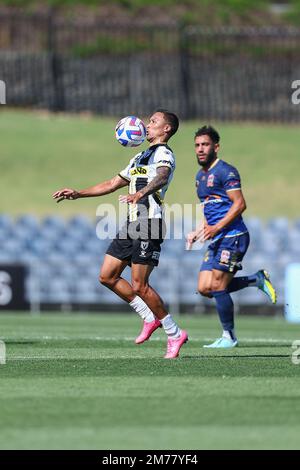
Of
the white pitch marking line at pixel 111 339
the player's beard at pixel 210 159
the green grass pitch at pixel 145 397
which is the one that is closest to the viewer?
the green grass pitch at pixel 145 397

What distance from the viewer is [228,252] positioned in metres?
13.1

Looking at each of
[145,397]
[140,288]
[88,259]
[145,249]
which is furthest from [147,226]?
[88,259]

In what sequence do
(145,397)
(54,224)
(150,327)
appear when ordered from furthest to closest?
(54,224)
(150,327)
(145,397)

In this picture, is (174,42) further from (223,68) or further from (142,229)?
(142,229)

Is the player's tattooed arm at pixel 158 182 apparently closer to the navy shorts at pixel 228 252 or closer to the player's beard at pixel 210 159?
the player's beard at pixel 210 159

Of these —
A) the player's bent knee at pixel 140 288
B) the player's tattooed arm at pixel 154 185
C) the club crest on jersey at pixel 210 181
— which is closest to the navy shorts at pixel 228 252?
the club crest on jersey at pixel 210 181

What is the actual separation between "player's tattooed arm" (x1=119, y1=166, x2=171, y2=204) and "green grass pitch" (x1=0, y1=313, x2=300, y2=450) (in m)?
1.37

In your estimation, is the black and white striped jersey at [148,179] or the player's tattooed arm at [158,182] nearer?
the player's tattooed arm at [158,182]

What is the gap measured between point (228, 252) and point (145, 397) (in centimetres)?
491

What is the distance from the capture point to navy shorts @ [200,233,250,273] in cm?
1313

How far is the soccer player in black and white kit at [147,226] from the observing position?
10.9 m

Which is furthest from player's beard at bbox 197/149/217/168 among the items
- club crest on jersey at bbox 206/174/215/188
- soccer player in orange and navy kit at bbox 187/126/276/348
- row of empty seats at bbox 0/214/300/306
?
row of empty seats at bbox 0/214/300/306

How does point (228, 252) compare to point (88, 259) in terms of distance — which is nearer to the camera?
point (228, 252)

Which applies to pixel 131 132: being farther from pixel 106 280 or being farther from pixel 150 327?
pixel 150 327
